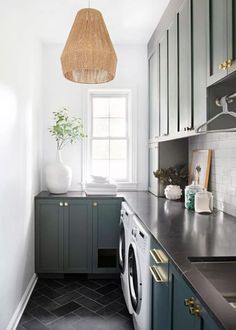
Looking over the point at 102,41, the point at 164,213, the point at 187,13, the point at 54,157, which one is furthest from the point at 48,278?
the point at 187,13

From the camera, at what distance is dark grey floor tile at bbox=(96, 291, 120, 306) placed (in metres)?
2.96

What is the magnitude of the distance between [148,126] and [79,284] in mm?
2030

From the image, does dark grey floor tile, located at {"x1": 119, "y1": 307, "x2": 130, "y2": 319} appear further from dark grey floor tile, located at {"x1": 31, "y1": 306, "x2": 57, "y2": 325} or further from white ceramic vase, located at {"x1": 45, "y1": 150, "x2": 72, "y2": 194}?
white ceramic vase, located at {"x1": 45, "y1": 150, "x2": 72, "y2": 194}

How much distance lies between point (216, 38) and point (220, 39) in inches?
2.5

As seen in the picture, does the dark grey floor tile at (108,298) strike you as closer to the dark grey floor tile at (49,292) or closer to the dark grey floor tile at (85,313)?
the dark grey floor tile at (85,313)

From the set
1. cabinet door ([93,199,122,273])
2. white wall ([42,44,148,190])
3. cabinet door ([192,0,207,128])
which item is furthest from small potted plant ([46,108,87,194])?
cabinet door ([192,0,207,128])

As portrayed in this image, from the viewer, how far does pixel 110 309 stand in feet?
9.30

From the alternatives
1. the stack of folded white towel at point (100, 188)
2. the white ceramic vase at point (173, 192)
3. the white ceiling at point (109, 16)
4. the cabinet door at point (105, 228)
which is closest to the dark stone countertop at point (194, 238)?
the white ceramic vase at point (173, 192)

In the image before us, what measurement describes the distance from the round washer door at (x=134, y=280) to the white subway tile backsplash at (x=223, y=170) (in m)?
0.80

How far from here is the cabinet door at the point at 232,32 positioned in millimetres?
1569

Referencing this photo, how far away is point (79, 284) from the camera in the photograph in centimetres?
335

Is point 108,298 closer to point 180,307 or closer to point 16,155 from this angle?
point 16,155

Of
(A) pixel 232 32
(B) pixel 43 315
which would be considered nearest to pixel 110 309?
(B) pixel 43 315

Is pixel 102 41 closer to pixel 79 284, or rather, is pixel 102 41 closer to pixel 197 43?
pixel 197 43
